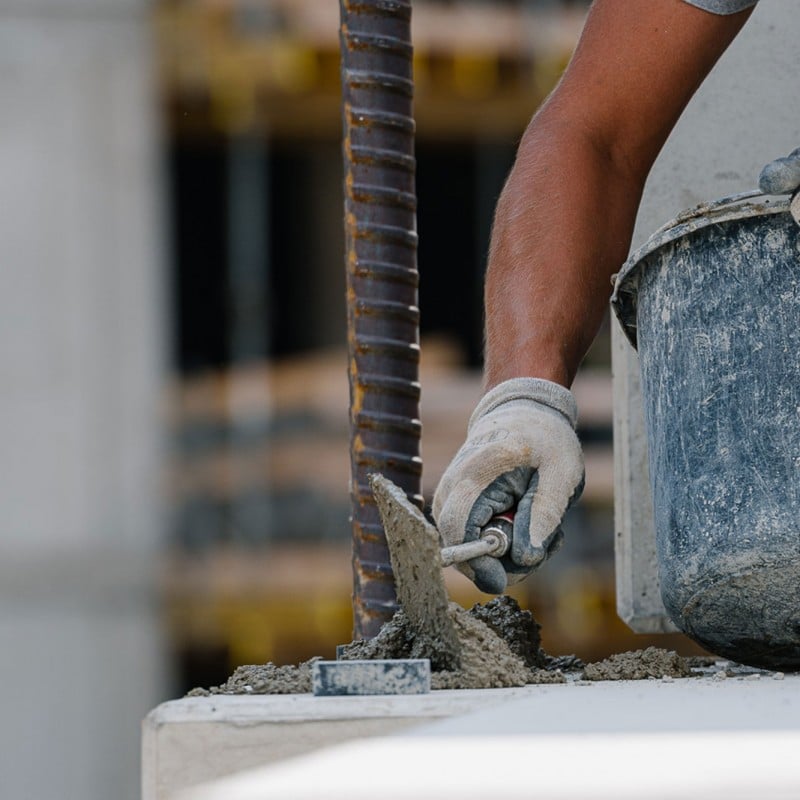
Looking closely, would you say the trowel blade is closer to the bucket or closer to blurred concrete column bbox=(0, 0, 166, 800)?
the bucket

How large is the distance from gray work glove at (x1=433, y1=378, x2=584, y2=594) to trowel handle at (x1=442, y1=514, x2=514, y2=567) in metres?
0.01

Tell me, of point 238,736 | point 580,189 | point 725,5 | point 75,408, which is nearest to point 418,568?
point 238,736

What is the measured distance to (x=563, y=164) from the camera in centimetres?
242

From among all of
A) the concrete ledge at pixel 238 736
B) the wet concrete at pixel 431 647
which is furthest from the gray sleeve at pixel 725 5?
the concrete ledge at pixel 238 736

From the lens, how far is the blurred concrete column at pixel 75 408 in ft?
22.9

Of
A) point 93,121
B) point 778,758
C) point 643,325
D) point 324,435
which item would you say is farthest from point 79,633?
point 778,758

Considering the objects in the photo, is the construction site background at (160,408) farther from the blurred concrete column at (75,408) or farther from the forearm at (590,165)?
the forearm at (590,165)

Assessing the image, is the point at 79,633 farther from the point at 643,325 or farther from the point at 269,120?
the point at 643,325

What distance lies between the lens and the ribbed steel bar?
2.37 meters

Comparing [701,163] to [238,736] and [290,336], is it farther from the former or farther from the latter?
[290,336]

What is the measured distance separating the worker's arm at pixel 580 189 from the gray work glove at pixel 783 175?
1.55 ft

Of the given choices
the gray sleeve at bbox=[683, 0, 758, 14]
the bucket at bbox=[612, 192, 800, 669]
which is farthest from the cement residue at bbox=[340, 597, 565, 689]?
the gray sleeve at bbox=[683, 0, 758, 14]

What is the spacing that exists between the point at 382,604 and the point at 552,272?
0.55m

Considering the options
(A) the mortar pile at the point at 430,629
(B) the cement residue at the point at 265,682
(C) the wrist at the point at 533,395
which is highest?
(C) the wrist at the point at 533,395
